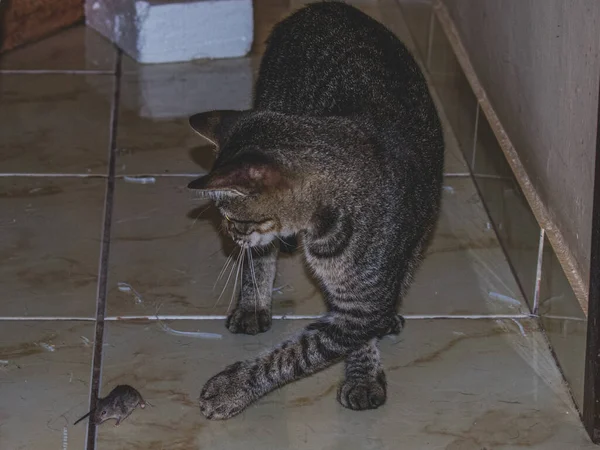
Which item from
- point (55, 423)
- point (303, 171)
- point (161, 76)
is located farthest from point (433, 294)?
point (161, 76)

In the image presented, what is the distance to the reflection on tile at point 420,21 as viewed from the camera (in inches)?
158

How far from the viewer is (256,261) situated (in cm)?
277

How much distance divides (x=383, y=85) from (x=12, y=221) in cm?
122

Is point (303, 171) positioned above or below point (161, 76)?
above

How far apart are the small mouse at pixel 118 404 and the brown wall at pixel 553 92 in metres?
1.10

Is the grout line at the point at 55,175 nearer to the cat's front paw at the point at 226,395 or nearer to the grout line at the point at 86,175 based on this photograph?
the grout line at the point at 86,175

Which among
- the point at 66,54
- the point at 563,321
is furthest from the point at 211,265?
the point at 66,54

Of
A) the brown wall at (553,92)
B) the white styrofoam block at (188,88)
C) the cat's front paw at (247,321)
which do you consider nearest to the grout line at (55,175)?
the white styrofoam block at (188,88)

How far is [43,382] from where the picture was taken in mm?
2518

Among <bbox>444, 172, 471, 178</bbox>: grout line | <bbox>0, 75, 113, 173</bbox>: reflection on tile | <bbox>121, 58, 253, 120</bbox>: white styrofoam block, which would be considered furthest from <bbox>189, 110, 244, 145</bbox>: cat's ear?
<bbox>121, 58, 253, 120</bbox>: white styrofoam block

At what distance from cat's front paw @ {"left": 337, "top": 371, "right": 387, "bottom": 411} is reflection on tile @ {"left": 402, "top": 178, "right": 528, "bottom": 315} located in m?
0.37

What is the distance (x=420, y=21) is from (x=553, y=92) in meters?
1.58

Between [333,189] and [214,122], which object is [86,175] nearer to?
[214,122]

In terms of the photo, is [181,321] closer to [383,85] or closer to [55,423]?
[55,423]
